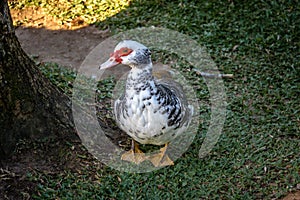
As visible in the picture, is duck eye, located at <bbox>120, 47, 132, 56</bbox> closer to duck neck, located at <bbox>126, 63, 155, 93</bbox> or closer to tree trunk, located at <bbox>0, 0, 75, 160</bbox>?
duck neck, located at <bbox>126, 63, 155, 93</bbox>

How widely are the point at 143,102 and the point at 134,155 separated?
2.40ft

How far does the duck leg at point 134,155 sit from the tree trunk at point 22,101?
57cm

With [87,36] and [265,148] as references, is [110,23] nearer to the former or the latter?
[87,36]

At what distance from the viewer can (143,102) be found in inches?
166

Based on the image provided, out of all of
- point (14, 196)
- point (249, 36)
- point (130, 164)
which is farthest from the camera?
point (249, 36)

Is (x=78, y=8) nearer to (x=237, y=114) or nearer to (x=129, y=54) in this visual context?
(x=237, y=114)

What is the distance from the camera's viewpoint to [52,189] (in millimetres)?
4227

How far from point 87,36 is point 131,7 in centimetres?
97

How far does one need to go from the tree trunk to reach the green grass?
0.42 meters

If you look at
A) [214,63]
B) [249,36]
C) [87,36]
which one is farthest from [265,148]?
[87,36]

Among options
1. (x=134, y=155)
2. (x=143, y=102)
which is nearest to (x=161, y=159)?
(x=134, y=155)

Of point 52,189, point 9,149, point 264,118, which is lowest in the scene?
point 264,118

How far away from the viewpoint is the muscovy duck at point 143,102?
4184 millimetres

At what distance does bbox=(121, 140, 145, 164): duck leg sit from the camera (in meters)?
4.71
